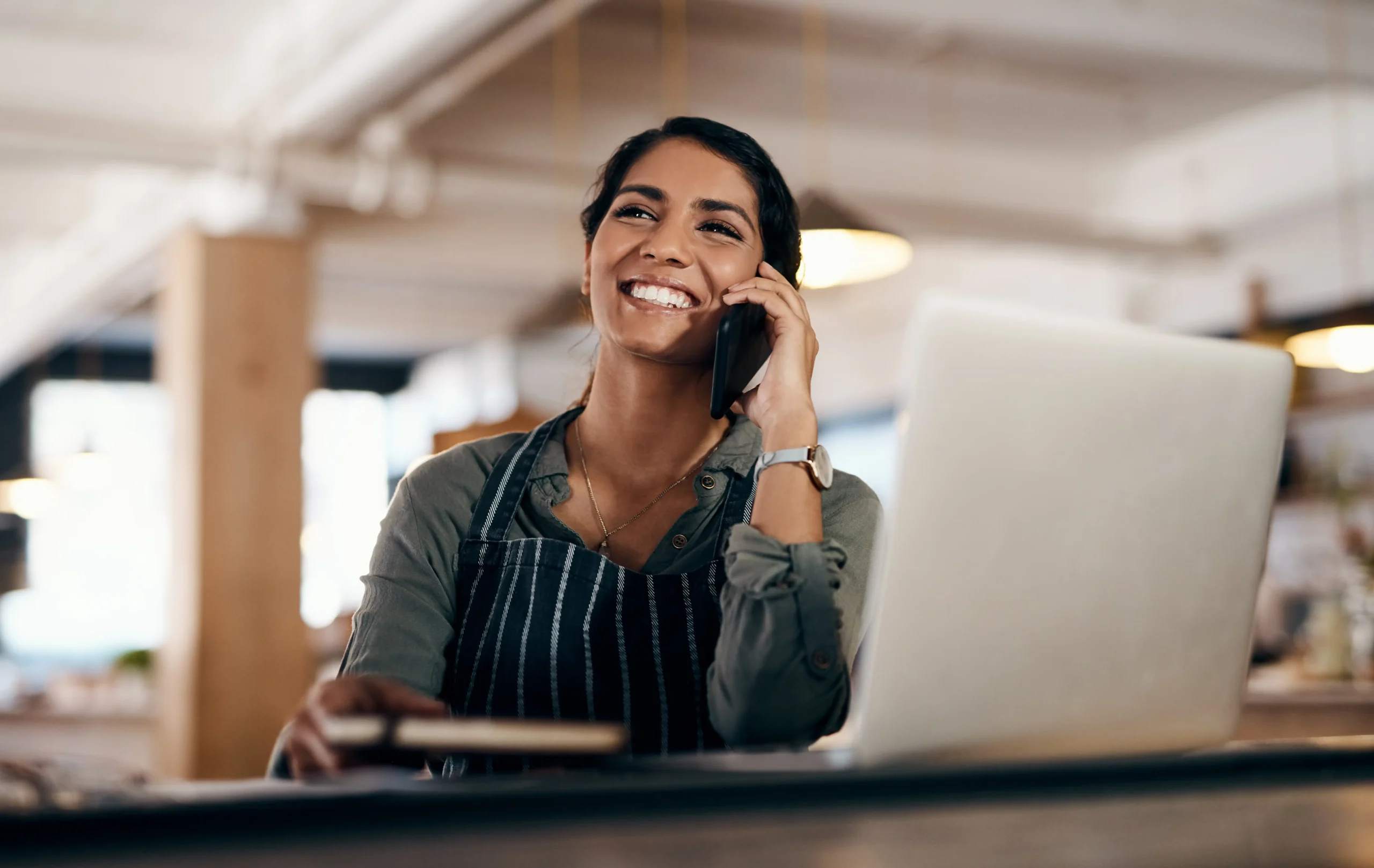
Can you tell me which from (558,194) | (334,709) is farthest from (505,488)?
(558,194)

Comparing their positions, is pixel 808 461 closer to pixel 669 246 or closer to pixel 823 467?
pixel 823 467

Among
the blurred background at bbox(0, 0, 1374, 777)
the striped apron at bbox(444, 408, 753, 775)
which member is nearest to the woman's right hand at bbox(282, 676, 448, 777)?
the striped apron at bbox(444, 408, 753, 775)

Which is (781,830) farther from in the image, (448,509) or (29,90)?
(29,90)

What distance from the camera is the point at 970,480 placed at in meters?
0.83

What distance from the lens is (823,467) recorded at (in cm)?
125

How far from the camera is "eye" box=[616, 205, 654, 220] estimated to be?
145cm

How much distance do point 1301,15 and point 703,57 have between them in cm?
234

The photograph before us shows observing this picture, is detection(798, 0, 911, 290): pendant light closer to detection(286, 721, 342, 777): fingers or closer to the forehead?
the forehead

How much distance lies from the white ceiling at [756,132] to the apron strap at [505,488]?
2181 millimetres

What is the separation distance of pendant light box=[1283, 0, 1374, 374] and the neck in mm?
2625

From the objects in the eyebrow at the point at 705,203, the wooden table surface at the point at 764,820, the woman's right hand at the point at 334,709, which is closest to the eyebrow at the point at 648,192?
the eyebrow at the point at 705,203

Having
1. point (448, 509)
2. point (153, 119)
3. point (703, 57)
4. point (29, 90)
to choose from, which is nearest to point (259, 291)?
point (153, 119)

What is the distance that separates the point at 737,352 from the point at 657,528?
0.22 metres

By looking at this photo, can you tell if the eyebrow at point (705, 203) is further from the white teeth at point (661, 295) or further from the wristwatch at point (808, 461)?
the wristwatch at point (808, 461)
